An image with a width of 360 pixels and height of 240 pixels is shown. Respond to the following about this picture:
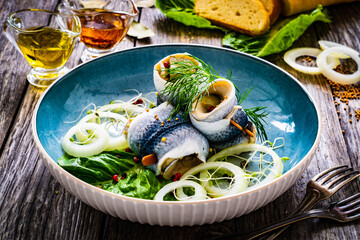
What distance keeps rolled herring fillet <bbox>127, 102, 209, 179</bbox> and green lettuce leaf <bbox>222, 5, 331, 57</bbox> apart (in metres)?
1.21

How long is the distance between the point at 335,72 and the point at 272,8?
714 millimetres

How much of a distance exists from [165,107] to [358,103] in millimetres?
1267

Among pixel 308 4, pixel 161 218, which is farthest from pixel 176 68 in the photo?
pixel 308 4

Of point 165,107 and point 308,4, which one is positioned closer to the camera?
point 165,107

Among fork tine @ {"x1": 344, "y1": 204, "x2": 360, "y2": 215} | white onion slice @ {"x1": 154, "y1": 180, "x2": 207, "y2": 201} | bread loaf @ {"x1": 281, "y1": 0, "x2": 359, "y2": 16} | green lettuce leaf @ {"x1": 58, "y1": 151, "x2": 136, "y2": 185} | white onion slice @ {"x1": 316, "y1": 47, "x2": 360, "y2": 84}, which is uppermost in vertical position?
bread loaf @ {"x1": 281, "y1": 0, "x2": 359, "y2": 16}

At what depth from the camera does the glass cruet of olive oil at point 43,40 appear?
2.36 m

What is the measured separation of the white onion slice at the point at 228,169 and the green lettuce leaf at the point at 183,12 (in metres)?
1.57

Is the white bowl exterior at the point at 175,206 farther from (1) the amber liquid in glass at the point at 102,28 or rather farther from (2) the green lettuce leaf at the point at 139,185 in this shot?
(1) the amber liquid in glass at the point at 102,28

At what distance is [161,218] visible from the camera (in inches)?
55.5

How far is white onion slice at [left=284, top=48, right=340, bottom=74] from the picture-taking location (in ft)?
8.75

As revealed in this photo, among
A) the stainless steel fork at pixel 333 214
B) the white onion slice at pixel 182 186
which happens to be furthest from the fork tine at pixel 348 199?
the white onion slice at pixel 182 186

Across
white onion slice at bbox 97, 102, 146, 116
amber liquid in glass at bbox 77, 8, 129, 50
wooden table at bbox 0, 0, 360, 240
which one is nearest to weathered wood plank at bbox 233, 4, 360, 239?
wooden table at bbox 0, 0, 360, 240

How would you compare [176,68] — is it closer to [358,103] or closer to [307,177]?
[307,177]

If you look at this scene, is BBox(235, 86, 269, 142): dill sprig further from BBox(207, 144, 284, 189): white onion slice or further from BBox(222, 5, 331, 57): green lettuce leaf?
BBox(222, 5, 331, 57): green lettuce leaf
